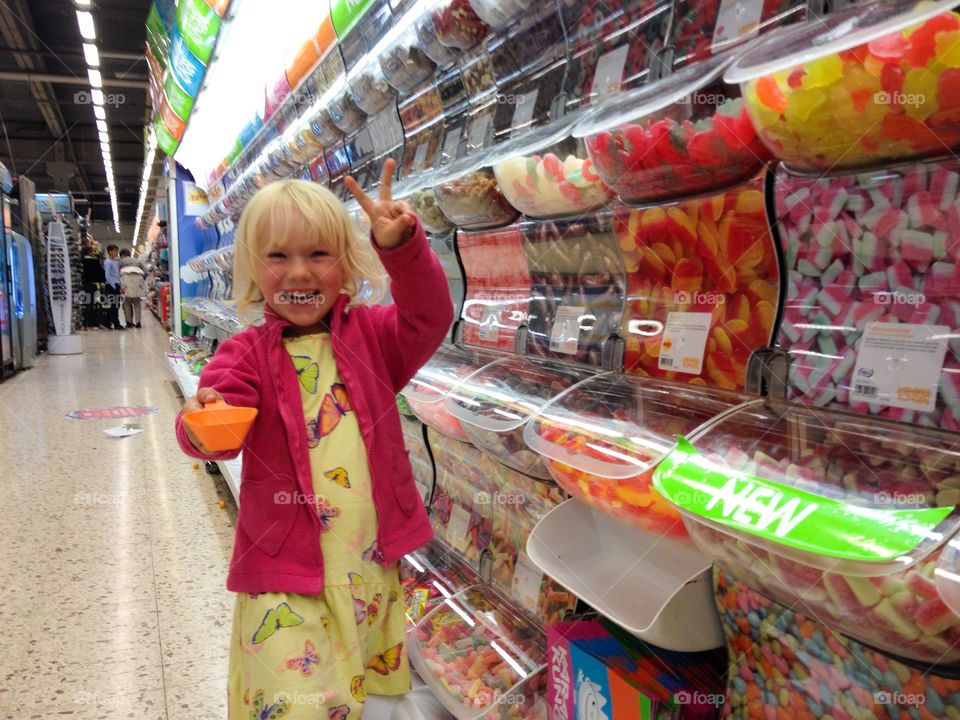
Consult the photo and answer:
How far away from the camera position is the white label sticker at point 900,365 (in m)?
0.76

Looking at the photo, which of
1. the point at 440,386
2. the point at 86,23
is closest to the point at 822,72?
the point at 440,386

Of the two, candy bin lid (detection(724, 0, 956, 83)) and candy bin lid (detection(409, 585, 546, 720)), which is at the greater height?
candy bin lid (detection(724, 0, 956, 83))

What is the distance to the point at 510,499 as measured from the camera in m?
1.67

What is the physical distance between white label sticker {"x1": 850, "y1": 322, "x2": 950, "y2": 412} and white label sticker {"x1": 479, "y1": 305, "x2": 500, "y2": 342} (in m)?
0.98

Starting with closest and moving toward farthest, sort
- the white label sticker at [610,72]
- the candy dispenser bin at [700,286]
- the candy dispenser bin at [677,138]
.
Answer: the candy dispenser bin at [677,138], the candy dispenser bin at [700,286], the white label sticker at [610,72]

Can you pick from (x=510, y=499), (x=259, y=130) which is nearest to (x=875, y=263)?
(x=510, y=499)

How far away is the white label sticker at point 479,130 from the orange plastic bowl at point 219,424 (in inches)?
37.7

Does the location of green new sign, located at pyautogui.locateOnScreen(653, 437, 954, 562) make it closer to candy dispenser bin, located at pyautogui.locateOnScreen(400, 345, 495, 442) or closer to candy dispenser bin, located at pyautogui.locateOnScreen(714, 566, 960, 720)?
candy dispenser bin, located at pyautogui.locateOnScreen(714, 566, 960, 720)

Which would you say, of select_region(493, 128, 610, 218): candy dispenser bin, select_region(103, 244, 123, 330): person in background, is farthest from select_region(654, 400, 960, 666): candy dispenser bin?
select_region(103, 244, 123, 330): person in background

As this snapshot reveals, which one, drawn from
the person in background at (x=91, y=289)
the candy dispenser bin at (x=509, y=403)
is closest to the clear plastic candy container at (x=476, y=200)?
the candy dispenser bin at (x=509, y=403)

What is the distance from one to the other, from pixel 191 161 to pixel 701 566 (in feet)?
25.3

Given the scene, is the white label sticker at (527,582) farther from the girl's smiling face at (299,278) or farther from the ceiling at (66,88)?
the ceiling at (66,88)

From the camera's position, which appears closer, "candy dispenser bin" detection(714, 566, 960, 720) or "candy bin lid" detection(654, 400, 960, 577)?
"candy bin lid" detection(654, 400, 960, 577)

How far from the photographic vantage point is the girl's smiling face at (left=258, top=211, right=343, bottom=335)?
4.25 ft
